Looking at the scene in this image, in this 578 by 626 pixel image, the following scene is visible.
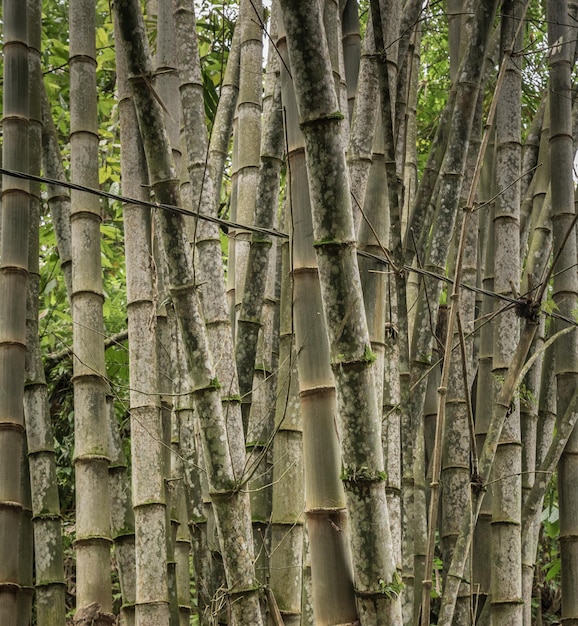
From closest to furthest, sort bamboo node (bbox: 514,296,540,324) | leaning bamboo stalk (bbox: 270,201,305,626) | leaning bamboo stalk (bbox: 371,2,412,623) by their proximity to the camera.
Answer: bamboo node (bbox: 514,296,540,324), leaning bamboo stalk (bbox: 371,2,412,623), leaning bamboo stalk (bbox: 270,201,305,626)

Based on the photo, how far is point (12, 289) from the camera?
2.57 meters

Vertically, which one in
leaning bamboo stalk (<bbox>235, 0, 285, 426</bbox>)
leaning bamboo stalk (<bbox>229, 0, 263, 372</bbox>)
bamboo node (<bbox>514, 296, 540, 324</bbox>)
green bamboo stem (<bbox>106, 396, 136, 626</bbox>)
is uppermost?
leaning bamboo stalk (<bbox>229, 0, 263, 372</bbox>)

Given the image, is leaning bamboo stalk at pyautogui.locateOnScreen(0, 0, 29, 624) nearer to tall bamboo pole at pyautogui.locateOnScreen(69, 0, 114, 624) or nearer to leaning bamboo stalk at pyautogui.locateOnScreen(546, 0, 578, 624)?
tall bamboo pole at pyautogui.locateOnScreen(69, 0, 114, 624)

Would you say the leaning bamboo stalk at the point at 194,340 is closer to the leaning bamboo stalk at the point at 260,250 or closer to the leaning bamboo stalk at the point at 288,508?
the leaning bamboo stalk at the point at 288,508

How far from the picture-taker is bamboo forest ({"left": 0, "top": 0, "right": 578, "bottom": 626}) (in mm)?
1634

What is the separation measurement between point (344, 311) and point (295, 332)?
0.31 m

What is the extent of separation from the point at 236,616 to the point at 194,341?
0.58 metres

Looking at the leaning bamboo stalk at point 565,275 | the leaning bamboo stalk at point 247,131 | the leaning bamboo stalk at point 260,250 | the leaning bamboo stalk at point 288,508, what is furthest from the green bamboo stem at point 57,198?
the leaning bamboo stalk at point 565,275

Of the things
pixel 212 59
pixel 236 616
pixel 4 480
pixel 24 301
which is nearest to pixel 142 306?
pixel 24 301

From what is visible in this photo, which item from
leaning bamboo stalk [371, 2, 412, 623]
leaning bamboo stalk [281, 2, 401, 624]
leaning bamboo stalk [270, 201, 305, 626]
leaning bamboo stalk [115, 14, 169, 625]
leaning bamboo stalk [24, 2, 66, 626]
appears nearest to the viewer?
leaning bamboo stalk [281, 2, 401, 624]

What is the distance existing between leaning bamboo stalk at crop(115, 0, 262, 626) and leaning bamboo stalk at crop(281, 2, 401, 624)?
41 cm

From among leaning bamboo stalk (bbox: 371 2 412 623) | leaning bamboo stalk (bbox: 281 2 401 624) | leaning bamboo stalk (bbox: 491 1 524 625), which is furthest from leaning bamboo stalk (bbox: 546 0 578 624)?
leaning bamboo stalk (bbox: 281 2 401 624)

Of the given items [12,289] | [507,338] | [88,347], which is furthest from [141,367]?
[507,338]

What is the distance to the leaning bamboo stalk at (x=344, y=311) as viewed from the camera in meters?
1.54
